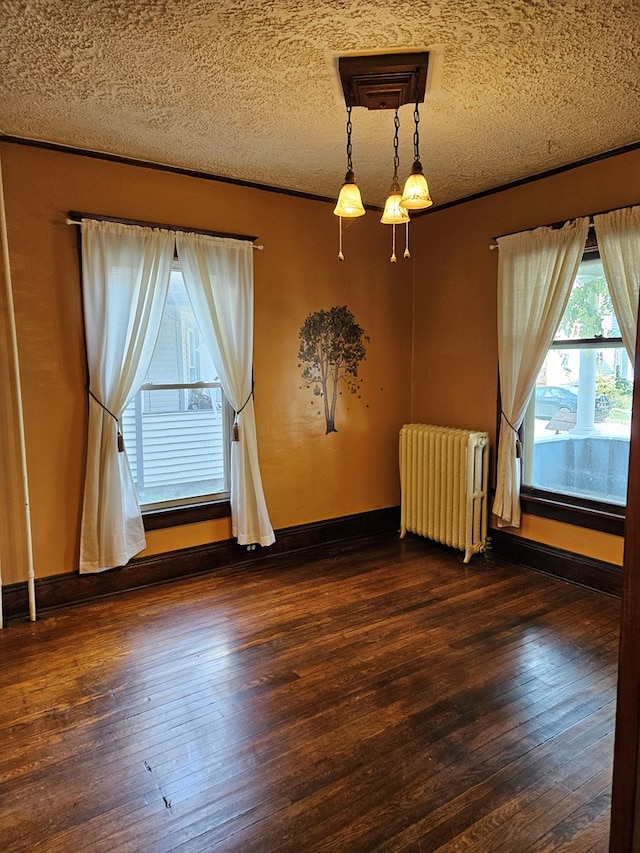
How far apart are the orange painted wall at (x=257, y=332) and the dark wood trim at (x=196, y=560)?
8 cm

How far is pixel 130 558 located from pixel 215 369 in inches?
56.1

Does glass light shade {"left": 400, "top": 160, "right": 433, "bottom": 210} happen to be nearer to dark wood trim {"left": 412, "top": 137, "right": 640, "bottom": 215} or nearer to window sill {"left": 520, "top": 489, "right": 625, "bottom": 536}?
dark wood trim {"left": 412, "top": 137, "right": 640, "bottom": 215}

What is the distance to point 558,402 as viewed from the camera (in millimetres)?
3766

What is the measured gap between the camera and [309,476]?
14.3 ft

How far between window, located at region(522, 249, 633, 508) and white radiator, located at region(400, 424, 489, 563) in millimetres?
441

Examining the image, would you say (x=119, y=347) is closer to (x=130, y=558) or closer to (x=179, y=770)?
(x=130, y=558)

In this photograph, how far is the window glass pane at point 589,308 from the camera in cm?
345

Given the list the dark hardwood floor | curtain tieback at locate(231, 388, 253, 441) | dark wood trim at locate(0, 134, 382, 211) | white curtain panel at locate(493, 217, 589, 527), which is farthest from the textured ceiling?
the dark hardwood floor

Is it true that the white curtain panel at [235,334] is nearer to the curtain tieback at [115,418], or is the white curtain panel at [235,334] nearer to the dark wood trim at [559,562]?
the curtain tieback at [115,418]

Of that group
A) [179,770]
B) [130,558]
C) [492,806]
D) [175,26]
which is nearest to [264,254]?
[175,26]

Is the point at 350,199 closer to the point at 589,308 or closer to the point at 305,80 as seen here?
the point at 305,80

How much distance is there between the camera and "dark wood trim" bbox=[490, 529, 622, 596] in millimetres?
3480

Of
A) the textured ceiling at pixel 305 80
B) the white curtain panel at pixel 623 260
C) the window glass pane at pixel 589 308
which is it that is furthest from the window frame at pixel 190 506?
the white curtain panel at pixel 623 260

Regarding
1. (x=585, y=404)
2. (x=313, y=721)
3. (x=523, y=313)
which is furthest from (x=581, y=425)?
(x=313, y=721)
